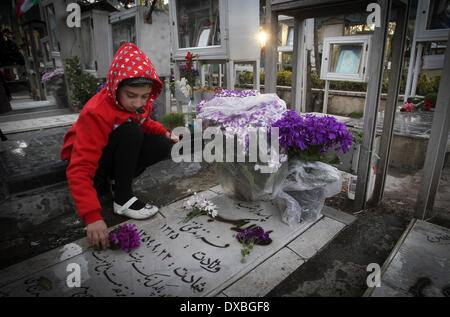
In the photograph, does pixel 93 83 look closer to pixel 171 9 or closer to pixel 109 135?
pixel 171 9

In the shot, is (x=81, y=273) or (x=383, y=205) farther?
(x=383, y=205)

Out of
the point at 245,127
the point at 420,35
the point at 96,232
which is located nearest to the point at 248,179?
the point at 245,127

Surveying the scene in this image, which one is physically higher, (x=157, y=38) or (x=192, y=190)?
(x=157, y=38)

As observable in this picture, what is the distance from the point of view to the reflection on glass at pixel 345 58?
4.51 meters

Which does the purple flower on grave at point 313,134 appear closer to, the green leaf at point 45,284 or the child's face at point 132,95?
the child's face at point 132,95

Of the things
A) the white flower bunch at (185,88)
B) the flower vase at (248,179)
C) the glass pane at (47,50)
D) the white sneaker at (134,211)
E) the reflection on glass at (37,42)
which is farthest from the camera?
the reflection on glass at (37,42)

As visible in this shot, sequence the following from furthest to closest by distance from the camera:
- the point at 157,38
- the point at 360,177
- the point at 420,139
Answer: the point at 157,38 < the point at 420,139 < the point at 360,177

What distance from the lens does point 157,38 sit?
402 cm

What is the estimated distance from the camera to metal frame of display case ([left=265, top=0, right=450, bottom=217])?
184cm

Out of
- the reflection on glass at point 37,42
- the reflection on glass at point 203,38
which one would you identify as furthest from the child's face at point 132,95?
the reflection on glass at point 37,42

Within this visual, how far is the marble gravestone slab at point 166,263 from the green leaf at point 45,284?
0.04 feet

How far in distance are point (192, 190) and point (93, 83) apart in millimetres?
3126
